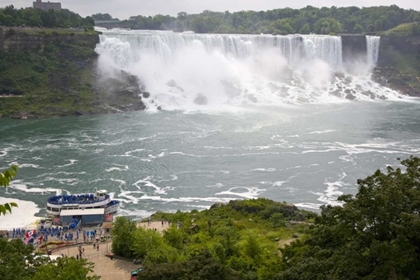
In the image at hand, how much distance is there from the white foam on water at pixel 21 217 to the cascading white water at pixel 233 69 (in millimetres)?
28491

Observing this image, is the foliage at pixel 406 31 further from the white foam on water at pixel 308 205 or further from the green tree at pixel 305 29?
the white foam on water at pixel 308 205

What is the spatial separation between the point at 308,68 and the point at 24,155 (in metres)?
44.3

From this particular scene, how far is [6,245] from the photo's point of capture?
38.4 ft

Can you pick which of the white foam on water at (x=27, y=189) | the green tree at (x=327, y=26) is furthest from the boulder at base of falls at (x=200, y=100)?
the green tree at (x=327, y=26)

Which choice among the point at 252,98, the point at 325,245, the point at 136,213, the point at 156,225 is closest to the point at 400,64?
the point at 252,98

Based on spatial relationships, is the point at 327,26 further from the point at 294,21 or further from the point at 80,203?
the point at 80,203

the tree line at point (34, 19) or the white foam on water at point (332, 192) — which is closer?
the white foam on water at point (332, 192)

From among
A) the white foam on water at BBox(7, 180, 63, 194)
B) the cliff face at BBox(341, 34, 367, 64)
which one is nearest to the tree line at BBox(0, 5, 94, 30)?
the cliff face at BBox(341, 34, 367, 64)

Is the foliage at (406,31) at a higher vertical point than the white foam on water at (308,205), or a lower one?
higher

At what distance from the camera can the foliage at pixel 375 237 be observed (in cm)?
938

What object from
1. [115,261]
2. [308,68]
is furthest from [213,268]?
[308,68]

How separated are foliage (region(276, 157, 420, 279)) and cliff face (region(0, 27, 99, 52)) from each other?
53.7m

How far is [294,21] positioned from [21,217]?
255ft

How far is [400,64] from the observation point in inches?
2862
